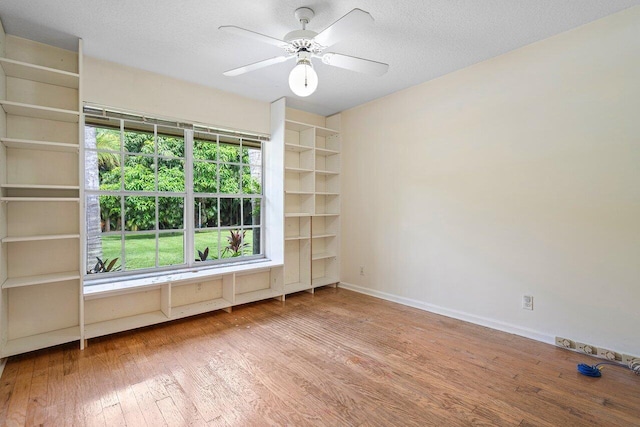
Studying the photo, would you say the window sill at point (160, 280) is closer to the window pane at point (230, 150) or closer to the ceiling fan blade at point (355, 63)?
the window pane at point (230, 150)

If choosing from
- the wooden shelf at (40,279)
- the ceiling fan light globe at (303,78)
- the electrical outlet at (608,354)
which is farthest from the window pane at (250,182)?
the electrical outlet at (608,354)

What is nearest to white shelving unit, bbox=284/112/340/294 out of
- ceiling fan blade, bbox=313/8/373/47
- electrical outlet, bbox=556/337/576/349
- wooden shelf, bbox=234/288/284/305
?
wooden shelf, bbox=234/288/284/305

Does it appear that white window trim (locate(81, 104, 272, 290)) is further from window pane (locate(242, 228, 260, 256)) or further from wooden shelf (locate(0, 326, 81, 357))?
wooden shelf (locate(0, 326, 81, 357))

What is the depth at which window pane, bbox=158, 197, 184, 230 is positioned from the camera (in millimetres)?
3430

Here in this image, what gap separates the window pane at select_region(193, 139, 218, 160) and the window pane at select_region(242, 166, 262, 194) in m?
0.46

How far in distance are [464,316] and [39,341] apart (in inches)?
156

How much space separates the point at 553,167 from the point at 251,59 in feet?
9.83

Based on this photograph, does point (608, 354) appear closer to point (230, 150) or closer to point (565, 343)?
point (565, 343)

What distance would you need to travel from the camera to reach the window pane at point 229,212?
3.92m

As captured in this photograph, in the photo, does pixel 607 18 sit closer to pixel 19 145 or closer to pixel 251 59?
pixel 251 59

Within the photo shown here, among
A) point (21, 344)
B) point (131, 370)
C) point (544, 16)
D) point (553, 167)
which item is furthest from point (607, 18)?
point (21, 344)

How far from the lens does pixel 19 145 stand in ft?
8.04

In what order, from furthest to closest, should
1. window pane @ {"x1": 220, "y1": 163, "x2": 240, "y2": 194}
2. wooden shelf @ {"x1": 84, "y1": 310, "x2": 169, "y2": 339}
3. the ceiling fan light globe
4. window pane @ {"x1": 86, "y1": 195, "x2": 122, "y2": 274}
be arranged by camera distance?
window pane @ {"x1": 220, "y1": 163, "x2": 240, "y2": 194}
window pane @ {"x1": 86, "y1": 195, "x2": 122, "y2": 274}
wooden shelf @ {"x1": 84, "y1": 310, "x2": 169, "y2": 339}
the ceiling fan light globe

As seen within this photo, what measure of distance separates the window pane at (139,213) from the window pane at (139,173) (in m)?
0.12
